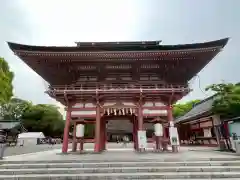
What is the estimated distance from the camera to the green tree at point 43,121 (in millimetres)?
48625

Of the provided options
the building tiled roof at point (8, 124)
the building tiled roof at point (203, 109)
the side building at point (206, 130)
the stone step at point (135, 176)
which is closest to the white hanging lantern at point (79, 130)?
the stone step at point (135, 176)

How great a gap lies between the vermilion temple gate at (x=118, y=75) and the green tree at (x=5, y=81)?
18133mm

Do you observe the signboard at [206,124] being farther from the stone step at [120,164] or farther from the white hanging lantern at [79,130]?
the white hanging lantern at [79,130]

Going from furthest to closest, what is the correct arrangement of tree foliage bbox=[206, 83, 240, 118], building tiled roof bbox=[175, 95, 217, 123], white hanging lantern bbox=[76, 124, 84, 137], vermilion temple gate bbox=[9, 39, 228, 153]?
building tiled roof bbox=[175, 95, 217, 123] < tree foliage bbox=[206, 83, 240, 118] < white hanging lantern bbox=[76, 124, 84, 137] < vermilion temple gate bbox=[9, 39, 228, 153]

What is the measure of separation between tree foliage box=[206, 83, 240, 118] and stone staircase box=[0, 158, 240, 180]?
8393 millimetres

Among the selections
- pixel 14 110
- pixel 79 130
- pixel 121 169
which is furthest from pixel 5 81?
pixel 14 110

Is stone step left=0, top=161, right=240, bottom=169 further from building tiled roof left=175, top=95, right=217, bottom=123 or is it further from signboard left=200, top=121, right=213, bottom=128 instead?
signboard left=200, top=121, right=213, bottom=128

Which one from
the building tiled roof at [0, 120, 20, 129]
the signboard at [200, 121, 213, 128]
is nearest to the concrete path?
the signboard at [200, 121, 213, 128]

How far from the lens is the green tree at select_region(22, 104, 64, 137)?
160 feet

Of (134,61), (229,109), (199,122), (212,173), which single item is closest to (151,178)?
(212,173)

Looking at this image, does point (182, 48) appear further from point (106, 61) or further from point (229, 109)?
point (229, 109)

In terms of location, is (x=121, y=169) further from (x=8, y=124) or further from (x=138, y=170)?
(x=8, y=124)

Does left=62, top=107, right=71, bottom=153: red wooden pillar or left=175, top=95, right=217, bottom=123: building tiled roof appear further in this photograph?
left=175, top=95, right=217, bottom=123: building tiled roof

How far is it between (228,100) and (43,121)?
43.7 m
